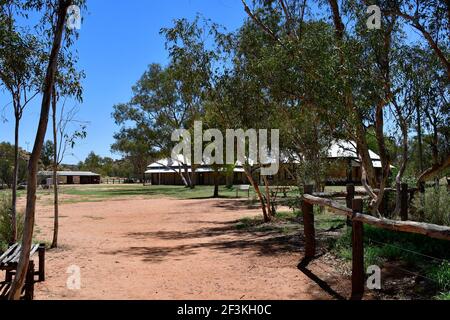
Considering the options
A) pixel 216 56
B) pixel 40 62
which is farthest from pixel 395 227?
pixel 216 56

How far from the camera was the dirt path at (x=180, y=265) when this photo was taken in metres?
6.95

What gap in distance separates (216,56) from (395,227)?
1182 centimetres

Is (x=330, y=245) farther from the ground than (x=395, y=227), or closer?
closer

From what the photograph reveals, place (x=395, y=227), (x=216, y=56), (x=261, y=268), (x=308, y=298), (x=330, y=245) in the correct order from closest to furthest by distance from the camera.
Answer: (x=395, y=227), (x=308, y=298), (x=261, y=268), (x=330, y=245), (x=216, y=56)

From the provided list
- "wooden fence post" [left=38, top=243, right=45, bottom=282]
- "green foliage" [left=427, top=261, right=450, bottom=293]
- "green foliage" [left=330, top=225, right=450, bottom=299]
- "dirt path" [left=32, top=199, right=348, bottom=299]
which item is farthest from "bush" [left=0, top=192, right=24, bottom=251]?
"green foliage" [left=427, top=261, right=450, bottom=293]

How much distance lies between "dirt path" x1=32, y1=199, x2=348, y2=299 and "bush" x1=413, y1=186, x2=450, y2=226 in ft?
11.4

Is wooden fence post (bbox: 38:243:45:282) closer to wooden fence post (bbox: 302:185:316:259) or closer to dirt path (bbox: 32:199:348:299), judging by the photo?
dirt path (bbox: 32:199:348:299)

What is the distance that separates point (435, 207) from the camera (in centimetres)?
1109

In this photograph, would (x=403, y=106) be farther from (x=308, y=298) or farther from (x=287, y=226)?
(x=308, y=298)

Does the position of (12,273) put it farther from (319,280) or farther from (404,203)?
(404,203)

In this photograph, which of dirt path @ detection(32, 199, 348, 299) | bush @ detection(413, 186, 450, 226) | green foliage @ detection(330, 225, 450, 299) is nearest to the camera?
green foliage @ detection(330, 225, 450, 299)

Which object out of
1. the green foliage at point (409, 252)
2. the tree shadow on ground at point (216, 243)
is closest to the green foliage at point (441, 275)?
the green foliage at point (409, 252)

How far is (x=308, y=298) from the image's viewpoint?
6.54 meters

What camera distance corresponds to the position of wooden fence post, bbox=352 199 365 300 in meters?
6.29
